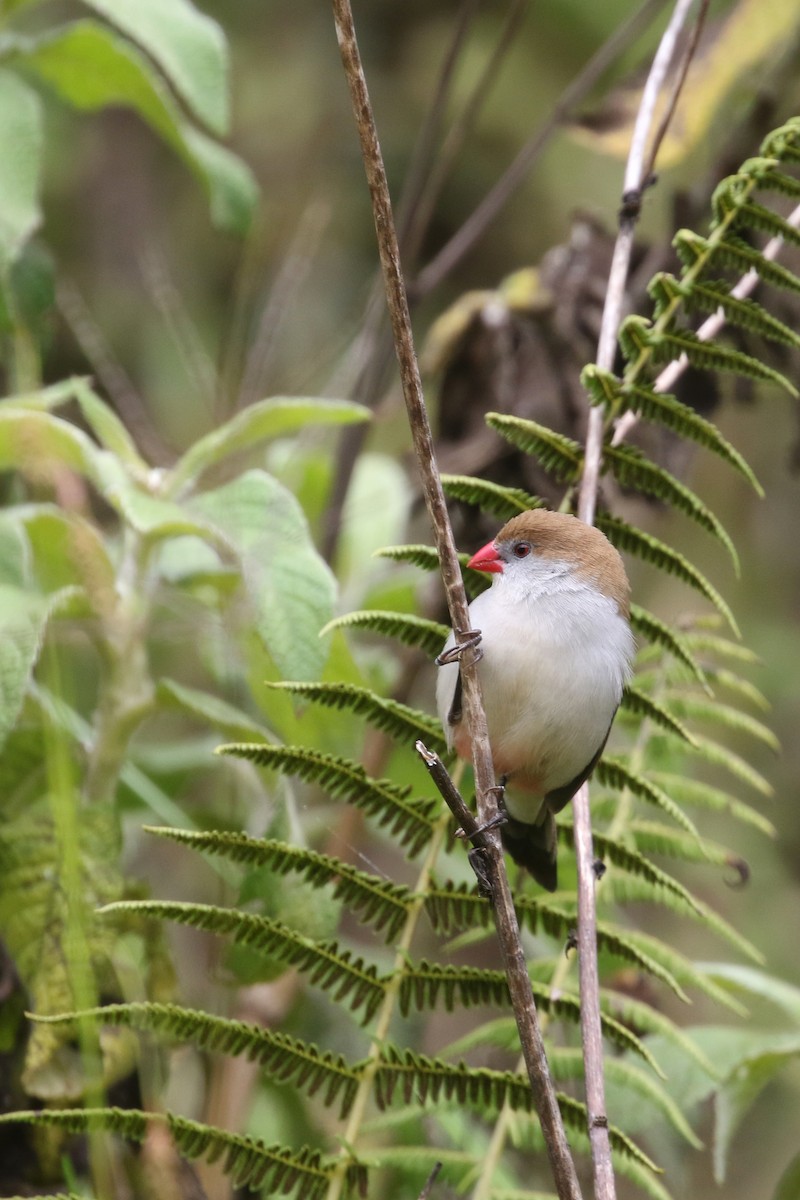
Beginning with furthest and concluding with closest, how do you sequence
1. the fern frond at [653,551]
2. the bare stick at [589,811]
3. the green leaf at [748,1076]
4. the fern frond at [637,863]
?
the green leaf at [748,1076] → the fern frond at [653,551] → the fern frond at [637,863] → the bare stick at [589,811]

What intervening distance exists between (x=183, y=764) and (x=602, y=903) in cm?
79

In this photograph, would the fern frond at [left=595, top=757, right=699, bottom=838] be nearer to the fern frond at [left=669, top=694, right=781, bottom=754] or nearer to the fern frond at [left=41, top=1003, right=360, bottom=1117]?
the fern frond at [left=669, top=694, right=781, bottom=754]

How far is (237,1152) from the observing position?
1.48 m

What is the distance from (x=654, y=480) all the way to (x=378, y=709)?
0.48 meters

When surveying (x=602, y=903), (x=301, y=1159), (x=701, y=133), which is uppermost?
(x=701, y=133)

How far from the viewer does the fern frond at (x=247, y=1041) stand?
1.45 meters

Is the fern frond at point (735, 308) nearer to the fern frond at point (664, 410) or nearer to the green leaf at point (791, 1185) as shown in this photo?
the fern frond at point (664, 410)

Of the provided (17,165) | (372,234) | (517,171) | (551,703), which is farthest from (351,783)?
(372,234)

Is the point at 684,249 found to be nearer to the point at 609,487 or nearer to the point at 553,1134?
the point at 609,487

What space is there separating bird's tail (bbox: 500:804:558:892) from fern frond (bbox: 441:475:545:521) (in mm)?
432

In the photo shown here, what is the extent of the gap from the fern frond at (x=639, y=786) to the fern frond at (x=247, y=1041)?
0.49 m

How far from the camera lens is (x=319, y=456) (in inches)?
102

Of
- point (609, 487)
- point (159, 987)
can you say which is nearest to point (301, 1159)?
point (159, 987)

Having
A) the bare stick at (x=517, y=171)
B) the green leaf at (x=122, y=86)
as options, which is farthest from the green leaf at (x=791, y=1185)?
the green leaf at (x=122, y=86)
